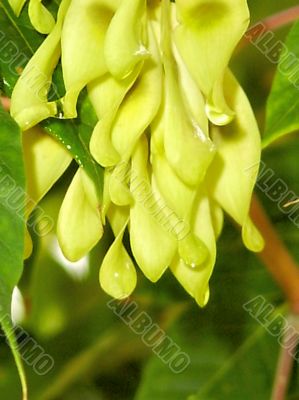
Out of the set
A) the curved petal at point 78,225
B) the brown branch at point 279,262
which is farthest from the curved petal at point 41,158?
the brown branch at point 279,262

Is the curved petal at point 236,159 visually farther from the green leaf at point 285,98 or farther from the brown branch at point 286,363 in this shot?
the brown branch at point 286,363

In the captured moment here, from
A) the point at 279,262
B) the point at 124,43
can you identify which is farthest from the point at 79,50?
the point at 279,262

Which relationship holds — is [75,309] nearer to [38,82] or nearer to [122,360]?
[122,360]

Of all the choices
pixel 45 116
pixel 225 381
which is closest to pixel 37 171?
pixel 45 116

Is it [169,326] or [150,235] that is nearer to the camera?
[150,235]

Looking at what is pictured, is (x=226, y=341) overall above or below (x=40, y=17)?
below

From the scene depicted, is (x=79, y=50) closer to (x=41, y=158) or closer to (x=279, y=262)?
(x=41, y=158)
